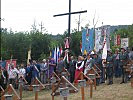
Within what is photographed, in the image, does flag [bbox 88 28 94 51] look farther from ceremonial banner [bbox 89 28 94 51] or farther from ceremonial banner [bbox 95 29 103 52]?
ceremonial banner [bbox 95 29 103 52]

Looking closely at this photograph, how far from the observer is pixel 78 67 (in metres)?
17.8

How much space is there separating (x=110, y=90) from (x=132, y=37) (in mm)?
26693

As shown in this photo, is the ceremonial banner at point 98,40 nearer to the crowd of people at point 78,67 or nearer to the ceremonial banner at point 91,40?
the crowd of people at point 78,67

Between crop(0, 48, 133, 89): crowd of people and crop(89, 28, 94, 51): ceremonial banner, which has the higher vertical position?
crop(89, 28, 94, 51): ceremonial banner

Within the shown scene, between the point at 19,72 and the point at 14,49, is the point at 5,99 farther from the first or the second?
the point at 14,49

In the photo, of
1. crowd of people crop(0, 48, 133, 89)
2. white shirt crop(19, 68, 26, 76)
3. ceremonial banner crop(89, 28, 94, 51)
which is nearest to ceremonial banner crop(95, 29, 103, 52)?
crowd of people crop(0, 48, 133, 89)

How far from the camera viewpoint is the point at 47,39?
33.1m

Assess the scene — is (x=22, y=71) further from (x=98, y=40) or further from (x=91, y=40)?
(x=98, y=40)

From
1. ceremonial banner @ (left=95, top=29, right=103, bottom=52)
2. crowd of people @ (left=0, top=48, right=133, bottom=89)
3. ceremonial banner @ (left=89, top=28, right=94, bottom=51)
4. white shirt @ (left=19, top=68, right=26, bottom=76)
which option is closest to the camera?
crowd of people @ (left=0, top=48, right=133, bottom=89)

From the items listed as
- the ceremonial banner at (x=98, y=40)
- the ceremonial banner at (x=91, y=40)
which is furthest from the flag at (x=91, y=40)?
the ceremonial banner at (x=98, y=40)

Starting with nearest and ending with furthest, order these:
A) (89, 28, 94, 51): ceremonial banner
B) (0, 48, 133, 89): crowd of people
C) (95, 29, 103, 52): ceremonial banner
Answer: (0, 48, 133, 89): crowd of people → (95, 29, 103, 52): ceremonial banner → (89, 28, 94, 51): ceremonial banner

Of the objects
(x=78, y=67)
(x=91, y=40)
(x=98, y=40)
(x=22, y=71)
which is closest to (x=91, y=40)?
(x=91, y=40)

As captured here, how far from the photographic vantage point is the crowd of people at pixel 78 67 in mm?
17078

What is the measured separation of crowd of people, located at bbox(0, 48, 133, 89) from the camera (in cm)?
1708
